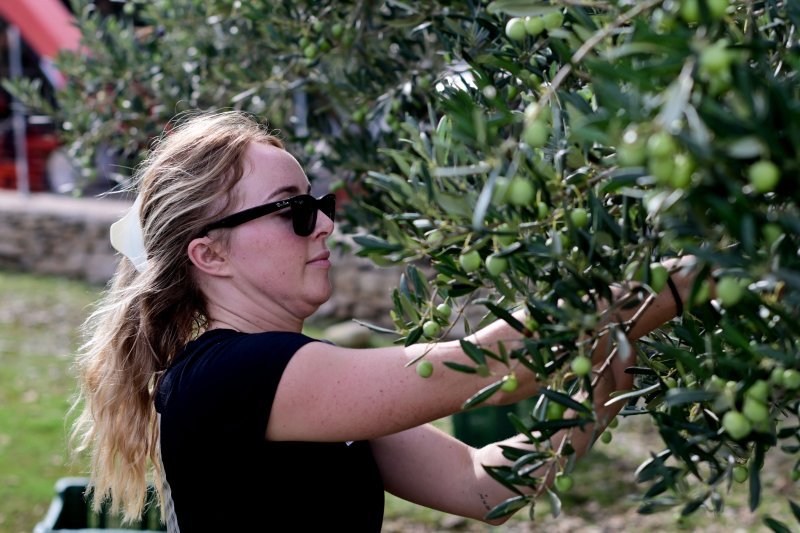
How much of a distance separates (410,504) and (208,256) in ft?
11.8

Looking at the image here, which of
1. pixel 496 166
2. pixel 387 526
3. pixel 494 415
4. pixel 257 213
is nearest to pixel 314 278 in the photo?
pixel 257 213

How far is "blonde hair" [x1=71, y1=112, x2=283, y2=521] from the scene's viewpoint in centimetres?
194

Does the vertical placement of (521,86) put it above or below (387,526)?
above

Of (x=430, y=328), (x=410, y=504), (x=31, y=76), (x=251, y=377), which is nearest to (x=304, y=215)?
(x=251, y=377)

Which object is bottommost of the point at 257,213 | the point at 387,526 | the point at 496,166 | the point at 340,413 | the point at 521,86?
the point at 387,526

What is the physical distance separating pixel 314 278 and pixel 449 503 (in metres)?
0.57

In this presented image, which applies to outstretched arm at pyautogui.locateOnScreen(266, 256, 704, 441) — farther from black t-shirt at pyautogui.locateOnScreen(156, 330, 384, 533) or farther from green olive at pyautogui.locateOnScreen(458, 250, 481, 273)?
green olive at pyautogui.locateOnScreen(458, 250, 481, 273)

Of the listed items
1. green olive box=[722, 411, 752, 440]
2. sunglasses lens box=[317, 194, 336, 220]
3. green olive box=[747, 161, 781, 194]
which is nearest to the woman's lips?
sunglasses lens box=[317, 194, 336, 220]

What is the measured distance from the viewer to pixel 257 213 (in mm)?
1880

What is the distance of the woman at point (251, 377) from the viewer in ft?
5.32

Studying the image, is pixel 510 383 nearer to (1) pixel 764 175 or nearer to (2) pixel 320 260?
(1) pixel 764 175

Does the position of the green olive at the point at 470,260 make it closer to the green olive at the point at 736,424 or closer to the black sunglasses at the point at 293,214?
the green olive at the point at 736,424

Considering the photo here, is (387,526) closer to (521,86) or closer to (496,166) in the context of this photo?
(521,86)

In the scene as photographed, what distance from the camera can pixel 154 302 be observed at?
2.03 meters
